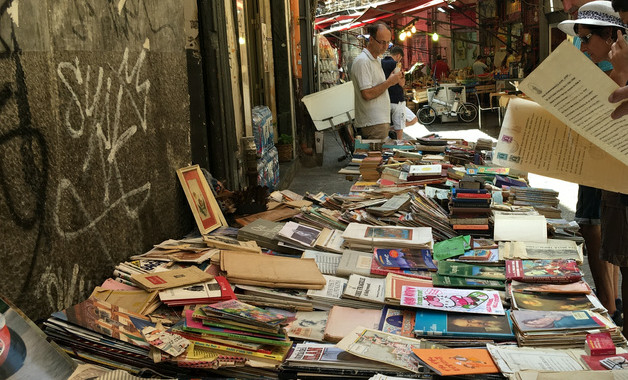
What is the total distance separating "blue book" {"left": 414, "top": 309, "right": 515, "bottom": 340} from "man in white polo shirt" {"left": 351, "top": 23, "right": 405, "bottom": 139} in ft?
15.4

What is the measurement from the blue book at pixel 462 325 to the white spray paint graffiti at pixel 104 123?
1568mm

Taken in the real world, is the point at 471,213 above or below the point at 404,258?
above

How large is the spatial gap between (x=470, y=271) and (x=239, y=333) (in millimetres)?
1256

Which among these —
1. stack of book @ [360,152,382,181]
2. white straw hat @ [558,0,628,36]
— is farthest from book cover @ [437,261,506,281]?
stack of book @ [360,152,382,181]

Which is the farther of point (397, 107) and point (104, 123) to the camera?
point (397, 107)

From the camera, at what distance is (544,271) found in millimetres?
3004

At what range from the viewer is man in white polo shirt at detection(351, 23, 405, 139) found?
23.6 ft

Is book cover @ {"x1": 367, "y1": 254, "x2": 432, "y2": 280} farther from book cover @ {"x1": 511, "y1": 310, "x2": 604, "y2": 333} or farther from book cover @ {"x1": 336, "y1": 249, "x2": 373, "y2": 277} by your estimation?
Result: book cover @ {"x1": 511, "y1": 310, "x2": 604, "y2": 333}

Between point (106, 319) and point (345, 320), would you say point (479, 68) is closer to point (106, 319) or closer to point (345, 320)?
point (345, 320)

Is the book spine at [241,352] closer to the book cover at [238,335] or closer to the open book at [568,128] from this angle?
the book cover at [238,335]

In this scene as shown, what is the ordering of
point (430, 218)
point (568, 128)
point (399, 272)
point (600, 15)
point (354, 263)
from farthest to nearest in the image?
point (430, 218), point (354, 263), point (399, 272), point (600, 15), point (568, 128)

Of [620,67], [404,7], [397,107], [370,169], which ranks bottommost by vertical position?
[370,169]

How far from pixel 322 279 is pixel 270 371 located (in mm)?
838

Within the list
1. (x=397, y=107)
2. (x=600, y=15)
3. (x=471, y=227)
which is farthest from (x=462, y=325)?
(x=397, y=107)
